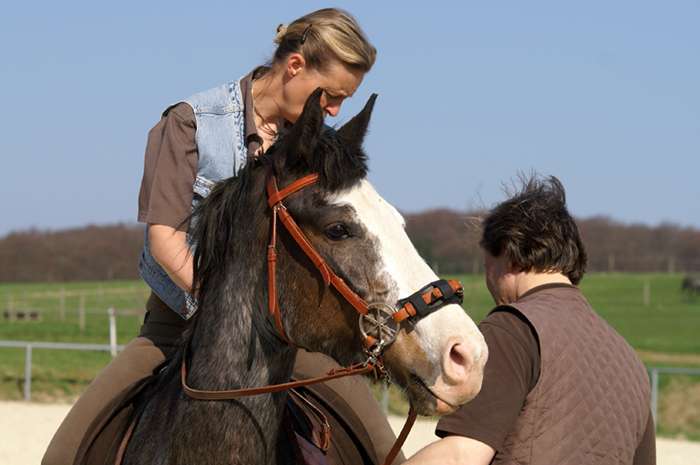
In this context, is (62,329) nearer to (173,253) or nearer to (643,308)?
(643,308)

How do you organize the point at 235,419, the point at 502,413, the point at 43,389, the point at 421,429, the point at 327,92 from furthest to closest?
the point at 43,389 < the point at 421,429 < the point at 327,92 < the point at 235,419 < the point at 502,413

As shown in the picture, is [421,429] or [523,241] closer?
[523,241]

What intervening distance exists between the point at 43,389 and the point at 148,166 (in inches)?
617

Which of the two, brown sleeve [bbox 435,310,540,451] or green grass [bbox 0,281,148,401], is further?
green grass [bbox 0,281,148,401]

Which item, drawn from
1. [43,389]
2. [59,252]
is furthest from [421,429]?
[59,252]

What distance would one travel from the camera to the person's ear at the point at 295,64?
11.7 feet

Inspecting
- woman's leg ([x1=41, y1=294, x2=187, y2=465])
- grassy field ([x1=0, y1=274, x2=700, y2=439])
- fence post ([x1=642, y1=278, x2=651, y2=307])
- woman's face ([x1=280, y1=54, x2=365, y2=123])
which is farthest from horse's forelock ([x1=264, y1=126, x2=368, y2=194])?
fence post ([x1=642, y1=278, x2=651, y2=307])

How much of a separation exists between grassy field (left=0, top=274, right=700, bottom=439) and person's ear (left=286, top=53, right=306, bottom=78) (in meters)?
3.76

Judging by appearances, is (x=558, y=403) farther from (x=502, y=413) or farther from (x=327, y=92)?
(x=327, y=92)

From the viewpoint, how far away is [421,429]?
14.7 meters

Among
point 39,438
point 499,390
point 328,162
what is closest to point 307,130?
point 328,162

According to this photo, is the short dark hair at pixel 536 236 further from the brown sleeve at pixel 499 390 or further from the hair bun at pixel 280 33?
the hair bun at pixel 280 33

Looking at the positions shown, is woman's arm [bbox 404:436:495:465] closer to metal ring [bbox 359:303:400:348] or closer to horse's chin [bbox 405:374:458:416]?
horse's chin [bbox 405:374:458:416]

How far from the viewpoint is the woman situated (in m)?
3.51
